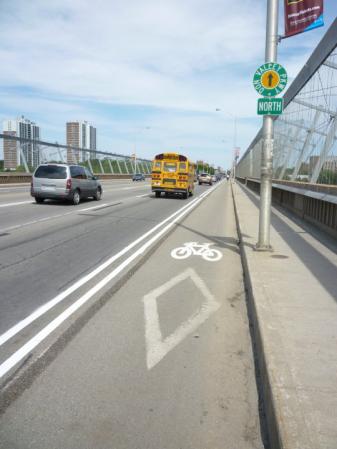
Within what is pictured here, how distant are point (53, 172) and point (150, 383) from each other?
16.8m

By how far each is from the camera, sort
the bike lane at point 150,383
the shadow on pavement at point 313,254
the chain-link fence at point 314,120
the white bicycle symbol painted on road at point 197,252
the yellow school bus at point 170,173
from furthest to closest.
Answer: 1. the yellow school bus at point 170,173
2. the chain-link fence at point 314,120
3. the white bicycle symbol painted on road at point 197,252
4. the shadow on pavement at point 313,254
5. the bike lane at point 150,383

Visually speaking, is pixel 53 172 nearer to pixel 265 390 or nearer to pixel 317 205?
pixel 317 205

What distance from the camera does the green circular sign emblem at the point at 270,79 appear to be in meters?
8.75

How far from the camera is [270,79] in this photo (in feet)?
28.9

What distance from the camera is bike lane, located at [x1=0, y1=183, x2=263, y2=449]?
2.97m

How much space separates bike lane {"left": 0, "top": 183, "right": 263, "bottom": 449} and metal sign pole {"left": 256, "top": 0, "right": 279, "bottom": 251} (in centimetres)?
306

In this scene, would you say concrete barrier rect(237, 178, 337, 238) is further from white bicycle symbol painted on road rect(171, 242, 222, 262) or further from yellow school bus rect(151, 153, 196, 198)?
yellow school bus rect(151, 153, 196, 198)

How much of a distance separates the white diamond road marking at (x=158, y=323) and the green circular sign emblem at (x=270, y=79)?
4135 millimetres

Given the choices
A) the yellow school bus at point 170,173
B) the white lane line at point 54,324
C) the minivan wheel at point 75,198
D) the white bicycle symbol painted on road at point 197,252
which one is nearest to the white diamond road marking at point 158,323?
the white lane line at point 54,324

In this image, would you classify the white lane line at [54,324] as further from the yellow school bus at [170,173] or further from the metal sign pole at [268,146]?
the yellow school bus at [170,173]

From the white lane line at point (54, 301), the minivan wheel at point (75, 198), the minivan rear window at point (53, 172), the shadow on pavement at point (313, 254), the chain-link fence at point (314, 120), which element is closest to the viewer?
the white lane line at point (54, 301)

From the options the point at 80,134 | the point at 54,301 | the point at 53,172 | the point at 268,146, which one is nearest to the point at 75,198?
the point at 53,172

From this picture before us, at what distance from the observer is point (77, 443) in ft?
9.41

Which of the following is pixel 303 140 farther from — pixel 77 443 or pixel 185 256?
pixel 77 443
